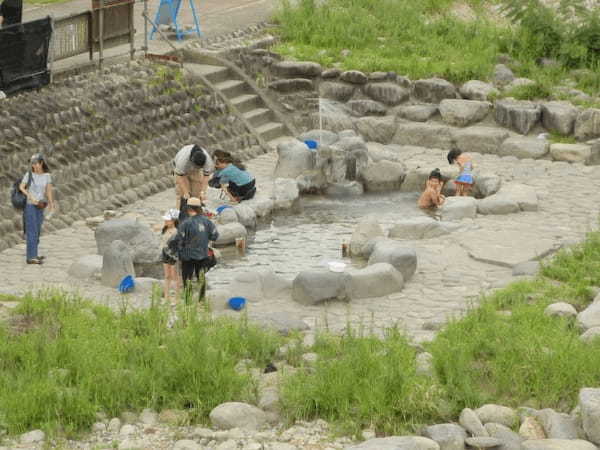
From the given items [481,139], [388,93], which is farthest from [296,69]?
[481,139]

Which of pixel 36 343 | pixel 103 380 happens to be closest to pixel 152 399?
pixel 103 380

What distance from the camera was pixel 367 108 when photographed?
2256cm

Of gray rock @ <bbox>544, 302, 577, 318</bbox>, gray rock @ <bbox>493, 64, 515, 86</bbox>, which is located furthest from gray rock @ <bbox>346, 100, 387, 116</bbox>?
gray rock @ <bbox>544, 302, 577, 318</bbox>

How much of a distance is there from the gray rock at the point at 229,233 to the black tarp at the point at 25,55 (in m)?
3.92

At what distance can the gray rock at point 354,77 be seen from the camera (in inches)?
891

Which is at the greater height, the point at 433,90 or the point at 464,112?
the point at 433,90

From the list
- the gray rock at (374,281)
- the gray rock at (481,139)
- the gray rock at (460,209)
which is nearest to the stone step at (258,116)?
the gray rock at (481,139)

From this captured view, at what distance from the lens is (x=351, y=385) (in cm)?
1060

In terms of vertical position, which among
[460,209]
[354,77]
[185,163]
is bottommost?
[460,209]

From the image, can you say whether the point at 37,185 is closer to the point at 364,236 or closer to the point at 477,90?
the point at 364,236

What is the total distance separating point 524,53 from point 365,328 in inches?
445

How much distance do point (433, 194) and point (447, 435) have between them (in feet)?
28.7

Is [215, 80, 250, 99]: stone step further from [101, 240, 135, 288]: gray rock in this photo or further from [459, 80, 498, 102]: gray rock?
[101, 240, 135, 288]: gray rock

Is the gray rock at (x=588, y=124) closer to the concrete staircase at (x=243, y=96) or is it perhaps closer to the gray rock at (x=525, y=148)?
the gray rock at (x=525, y=148)
